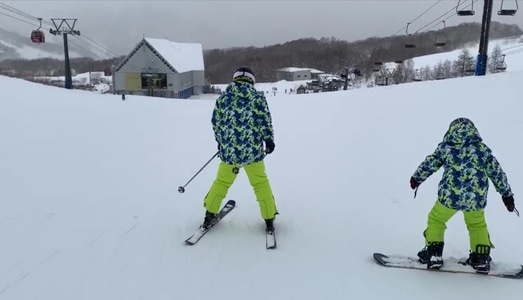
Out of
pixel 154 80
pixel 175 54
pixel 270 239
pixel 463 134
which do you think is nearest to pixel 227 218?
pixel 270 239

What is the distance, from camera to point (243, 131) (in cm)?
378

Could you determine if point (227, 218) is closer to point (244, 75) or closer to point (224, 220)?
point (224, 220)

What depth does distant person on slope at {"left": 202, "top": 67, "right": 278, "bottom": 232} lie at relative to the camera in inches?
148

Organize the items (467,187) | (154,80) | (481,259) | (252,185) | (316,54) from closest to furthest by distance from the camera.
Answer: (467,187) → (481,259) → (252,185) → (154,80) → (316,54)

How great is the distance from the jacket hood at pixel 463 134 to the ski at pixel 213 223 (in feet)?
7.73

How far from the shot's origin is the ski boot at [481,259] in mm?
3221

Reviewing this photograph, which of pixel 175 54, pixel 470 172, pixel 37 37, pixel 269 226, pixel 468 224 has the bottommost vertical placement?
pixel 269 226

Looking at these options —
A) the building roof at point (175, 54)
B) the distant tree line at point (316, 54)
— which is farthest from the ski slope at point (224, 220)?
the distant tree line at point (316, 54)

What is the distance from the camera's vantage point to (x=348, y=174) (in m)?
6.50

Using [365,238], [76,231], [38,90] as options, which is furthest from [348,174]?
[38,90]

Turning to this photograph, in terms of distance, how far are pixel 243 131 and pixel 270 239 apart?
3.49 ft

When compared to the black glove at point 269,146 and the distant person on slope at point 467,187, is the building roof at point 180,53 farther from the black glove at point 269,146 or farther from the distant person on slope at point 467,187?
the distant person on slope at point 467,187

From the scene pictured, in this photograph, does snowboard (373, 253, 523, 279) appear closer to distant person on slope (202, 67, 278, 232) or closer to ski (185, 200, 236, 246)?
distant person on slope (202, 67, 278, 232)

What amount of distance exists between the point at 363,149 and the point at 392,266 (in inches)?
190
